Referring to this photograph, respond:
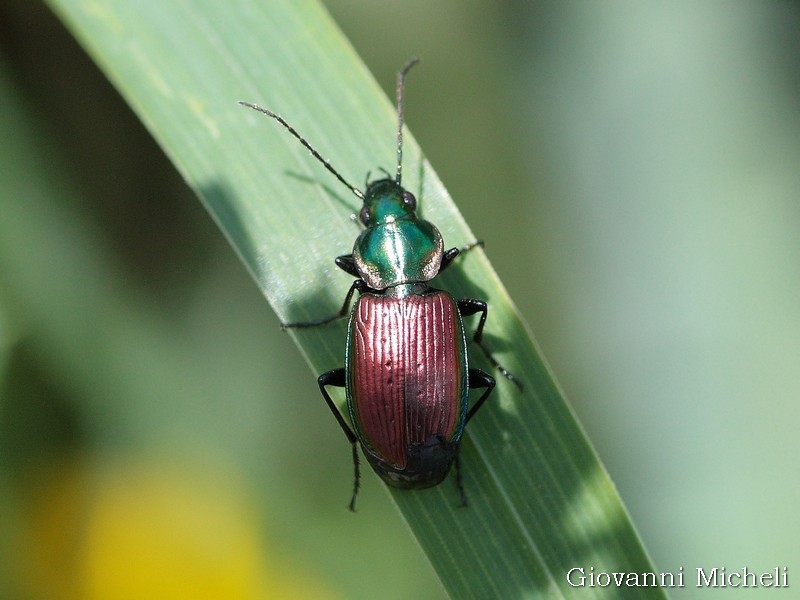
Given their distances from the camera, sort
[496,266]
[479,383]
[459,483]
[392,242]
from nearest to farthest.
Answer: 1. [459,483]
2. [479,383]
3. [392,242]
4. [496,266]

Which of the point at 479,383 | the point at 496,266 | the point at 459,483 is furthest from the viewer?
the point at 496,266

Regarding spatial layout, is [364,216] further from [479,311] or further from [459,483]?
[459,483]

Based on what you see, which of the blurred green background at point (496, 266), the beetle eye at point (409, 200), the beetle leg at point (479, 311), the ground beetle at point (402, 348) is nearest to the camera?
the ground beetle at point (402, 348)

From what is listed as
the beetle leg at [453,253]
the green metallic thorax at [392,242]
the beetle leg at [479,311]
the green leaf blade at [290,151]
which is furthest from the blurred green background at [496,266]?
the beetle leg at [479,311]

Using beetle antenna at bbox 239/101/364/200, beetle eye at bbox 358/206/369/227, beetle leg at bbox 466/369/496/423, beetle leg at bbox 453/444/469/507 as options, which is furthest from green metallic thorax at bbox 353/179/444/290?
beetle leg at bbox 453/444/469/507

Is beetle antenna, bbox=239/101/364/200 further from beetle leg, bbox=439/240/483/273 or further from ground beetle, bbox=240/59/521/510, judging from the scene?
beetle leg, bbox=439/240/483/273

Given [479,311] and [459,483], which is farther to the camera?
[479,311]

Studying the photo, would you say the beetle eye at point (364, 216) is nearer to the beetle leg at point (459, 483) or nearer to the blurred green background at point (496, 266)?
the blurred green background at point (496, 266)

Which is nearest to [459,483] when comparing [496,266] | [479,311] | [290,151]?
[479,311]

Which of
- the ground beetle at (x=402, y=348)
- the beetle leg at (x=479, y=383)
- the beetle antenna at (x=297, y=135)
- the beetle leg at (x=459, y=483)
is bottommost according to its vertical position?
the beetle leg at (x=459, y=483)
